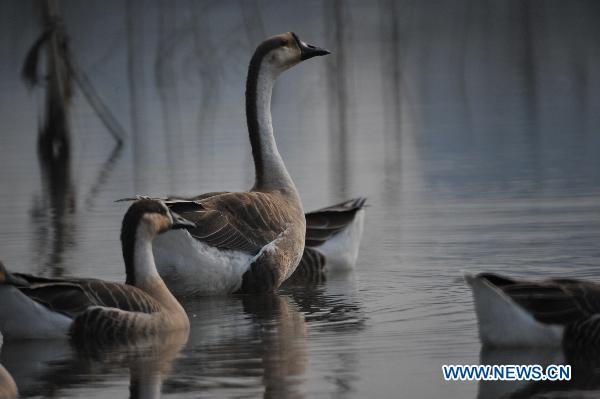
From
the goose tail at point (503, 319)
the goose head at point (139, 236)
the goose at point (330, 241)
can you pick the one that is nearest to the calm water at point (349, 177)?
the goose tail at point (503, 319)

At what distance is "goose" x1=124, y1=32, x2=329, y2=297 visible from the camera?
36.7 ft

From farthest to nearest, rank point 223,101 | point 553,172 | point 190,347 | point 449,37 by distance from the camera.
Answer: point 449,37, point 223,101, point 553,172, point 190,347

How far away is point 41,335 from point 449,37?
1313 inches

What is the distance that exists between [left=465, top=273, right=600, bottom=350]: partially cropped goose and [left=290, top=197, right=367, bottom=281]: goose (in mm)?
4195

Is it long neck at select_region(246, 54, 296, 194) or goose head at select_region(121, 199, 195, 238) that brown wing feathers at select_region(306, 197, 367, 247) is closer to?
long neck at select_region(246, 54, 296, 194)

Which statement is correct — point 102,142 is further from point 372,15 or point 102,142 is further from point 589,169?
point 372,15

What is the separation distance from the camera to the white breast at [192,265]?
11117mm

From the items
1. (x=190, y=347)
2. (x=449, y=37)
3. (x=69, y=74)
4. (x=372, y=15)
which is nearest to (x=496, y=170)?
(x=69, y=74)

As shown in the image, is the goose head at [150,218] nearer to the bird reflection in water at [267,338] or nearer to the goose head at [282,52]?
the bird reflection in water at [267,338]

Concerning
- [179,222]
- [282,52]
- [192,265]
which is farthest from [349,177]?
[179,222]

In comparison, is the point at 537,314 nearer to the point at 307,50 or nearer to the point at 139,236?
the point at 139,236

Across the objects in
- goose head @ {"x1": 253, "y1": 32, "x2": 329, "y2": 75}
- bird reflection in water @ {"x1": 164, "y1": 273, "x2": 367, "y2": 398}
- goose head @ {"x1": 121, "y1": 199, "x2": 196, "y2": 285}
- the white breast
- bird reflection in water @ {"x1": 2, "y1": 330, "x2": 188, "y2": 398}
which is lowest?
bird reflection in water @ {"x1": 164, "y1": 273, "x2": 367, "y2": 398}

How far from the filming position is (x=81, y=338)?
9.59 meters

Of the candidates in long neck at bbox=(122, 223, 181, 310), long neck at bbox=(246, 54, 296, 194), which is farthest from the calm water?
long neck at bbox=(246, 54, 296, 194)
